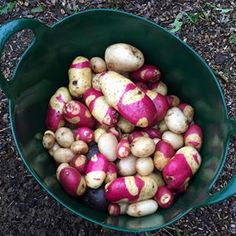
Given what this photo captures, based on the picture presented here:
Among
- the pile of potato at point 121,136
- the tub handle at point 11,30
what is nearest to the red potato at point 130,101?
the pile of potato at point 121,136

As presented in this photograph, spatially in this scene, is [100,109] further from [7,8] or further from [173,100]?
[7,8]

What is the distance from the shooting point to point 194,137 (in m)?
1.28

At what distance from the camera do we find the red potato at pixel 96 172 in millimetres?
1224

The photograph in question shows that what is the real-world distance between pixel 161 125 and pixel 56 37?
0.35 meters

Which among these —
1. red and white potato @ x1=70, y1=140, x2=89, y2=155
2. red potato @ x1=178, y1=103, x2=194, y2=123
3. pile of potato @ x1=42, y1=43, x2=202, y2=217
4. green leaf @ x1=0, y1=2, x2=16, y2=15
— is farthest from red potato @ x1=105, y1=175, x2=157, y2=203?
green leaf @ x1=0, y1=2, x2=16, y2=15

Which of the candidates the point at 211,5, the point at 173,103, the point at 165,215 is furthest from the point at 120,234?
the point at 211,5

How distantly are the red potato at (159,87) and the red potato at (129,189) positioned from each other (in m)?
0.26

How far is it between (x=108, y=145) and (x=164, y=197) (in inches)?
7.2

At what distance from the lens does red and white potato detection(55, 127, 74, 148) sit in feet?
4.23

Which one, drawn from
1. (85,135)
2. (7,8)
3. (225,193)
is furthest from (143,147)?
(7,8)

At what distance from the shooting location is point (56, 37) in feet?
4.12

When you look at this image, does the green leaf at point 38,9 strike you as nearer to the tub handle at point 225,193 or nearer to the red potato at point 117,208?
the red potato at point 117,208

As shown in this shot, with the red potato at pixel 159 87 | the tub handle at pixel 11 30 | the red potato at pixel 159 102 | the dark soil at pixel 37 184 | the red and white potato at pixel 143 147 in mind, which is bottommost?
the dark soil at pixel 37 184

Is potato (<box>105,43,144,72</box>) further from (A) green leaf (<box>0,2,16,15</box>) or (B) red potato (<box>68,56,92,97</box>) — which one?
(A) green leaf (<box>0,2,16,15</box>)
